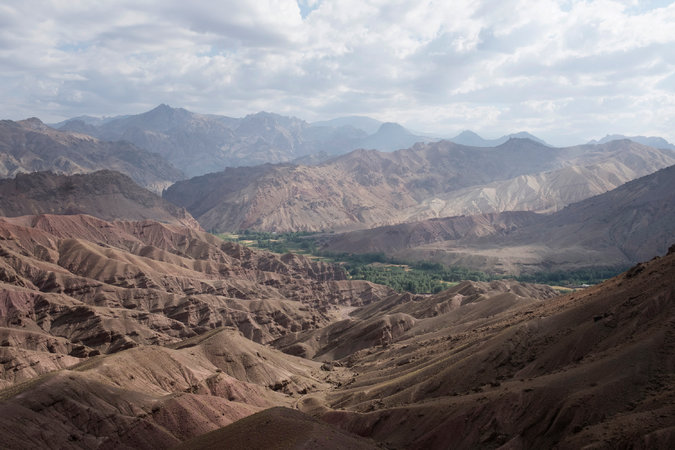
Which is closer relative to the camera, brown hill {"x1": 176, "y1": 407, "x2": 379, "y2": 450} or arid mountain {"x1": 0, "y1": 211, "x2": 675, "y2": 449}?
brown hill {"x1": 176, "y1": 407, "x2": 379, "y2": 450}

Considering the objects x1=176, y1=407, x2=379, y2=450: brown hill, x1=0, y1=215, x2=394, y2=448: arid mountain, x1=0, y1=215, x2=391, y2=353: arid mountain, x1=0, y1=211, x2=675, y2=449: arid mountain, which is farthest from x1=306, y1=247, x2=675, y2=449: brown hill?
x1=0, y1=215, x2=391, y2=353: arid mountain

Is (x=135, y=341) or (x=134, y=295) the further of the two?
(x=134, y=295)

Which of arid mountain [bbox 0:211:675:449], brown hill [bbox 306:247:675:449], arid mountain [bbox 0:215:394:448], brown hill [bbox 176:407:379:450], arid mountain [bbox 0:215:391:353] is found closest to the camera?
brown hill [bbox 306:247:675:449]

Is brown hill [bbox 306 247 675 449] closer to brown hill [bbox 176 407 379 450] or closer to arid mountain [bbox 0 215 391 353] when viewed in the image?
brown hill [bbox 176 407 379 450]

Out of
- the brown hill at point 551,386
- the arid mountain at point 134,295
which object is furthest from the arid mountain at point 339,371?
the arid mountain at point 134,295

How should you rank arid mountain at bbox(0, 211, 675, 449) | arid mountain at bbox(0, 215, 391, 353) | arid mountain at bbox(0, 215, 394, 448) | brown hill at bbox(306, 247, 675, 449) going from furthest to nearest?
arid mountain at bbox(0, 215, 391, 353)
arid mountain at bbox(0, 215, 394, 448)
arid mountain at bbox(0, 211, 675, 449)
brown hill at bbox(306, 247, 675, 449)

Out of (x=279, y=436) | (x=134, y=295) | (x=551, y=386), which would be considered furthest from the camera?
(x=134, y=295)

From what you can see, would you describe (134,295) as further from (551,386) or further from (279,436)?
(551,386)

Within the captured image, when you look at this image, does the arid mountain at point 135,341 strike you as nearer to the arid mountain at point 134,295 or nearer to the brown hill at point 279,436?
the arid mountain at point 134,295

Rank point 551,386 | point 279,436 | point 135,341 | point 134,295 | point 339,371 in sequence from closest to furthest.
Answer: point 279,436 < point 551,386 < point 339,371 < point 135,341 < point 134,295

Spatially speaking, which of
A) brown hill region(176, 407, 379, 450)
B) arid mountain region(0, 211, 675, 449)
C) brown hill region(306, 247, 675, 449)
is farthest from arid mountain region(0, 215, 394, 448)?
brown hill region(306, 247, 675, 449)

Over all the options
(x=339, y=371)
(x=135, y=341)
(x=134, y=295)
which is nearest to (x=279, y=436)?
(x=339, y=371)

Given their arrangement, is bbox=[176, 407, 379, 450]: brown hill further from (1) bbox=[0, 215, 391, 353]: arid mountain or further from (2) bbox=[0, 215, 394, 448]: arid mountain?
(1) bbox=[0, 215, 391, 353]: arid mountain
